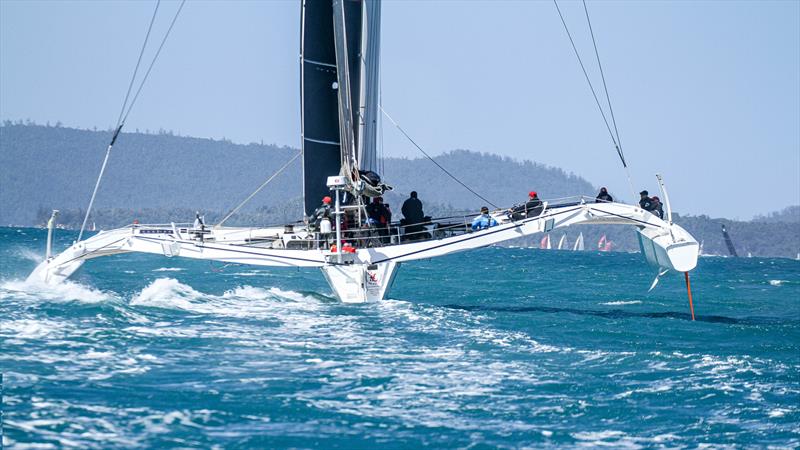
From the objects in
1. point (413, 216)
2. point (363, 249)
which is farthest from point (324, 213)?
point (413, 216)

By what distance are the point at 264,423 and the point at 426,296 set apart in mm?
19673

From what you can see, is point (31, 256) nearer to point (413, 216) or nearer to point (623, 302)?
point (623, 302)

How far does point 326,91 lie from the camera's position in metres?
24.2

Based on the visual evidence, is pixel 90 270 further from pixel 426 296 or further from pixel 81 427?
pixel 81 427

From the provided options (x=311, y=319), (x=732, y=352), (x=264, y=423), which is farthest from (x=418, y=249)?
(x=264, y=423)

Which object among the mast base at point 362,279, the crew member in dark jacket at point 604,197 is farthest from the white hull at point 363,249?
the crew member in dark jacket at point 604,197

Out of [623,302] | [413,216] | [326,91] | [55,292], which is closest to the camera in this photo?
[55,292]

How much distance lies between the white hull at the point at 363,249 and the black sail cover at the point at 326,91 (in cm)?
367

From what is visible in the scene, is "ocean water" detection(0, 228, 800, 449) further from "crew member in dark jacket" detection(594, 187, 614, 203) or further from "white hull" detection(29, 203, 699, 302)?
"crew member in dark jacket" detection(594, 187, 614, 203)

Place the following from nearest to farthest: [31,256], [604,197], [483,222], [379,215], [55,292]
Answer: [55,292] < [483,222] < [604,197] < [379,215] < [31,256]

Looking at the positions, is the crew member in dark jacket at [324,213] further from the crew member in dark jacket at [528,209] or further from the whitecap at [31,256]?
the whitecap at [31,256]

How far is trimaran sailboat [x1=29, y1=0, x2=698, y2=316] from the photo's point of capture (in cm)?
2039

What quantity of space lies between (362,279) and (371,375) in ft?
25.0

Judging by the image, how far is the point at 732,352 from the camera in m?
17.1
